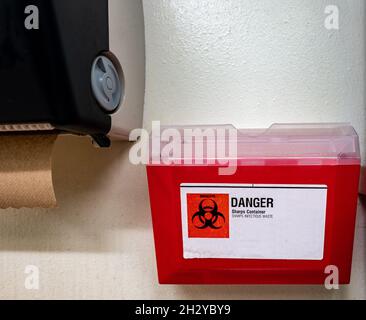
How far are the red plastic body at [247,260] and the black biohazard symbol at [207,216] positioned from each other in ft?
0.08

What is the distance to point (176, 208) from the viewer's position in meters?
0.48

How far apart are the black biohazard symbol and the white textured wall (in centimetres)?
12

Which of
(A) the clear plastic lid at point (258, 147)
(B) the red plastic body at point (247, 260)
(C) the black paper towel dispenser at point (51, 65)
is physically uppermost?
(C) the black paper towel dispenser at point (51, 65)

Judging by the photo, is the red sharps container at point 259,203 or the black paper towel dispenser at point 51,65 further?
the red sharps container at point 259,203

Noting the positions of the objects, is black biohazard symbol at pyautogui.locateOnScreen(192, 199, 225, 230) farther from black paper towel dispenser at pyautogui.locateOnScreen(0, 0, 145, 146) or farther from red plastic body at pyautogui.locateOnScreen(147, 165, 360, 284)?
black paper towel dispenser at pyautogui.locateOnScreen(0, 0, 145, 146)

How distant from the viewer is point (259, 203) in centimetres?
46

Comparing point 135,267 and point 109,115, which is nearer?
point 109,115

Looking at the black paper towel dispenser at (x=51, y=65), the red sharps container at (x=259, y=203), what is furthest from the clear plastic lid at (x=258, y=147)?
the black paper towel dispenser at (x=51, y=65)

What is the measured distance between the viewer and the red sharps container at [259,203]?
1.48ft

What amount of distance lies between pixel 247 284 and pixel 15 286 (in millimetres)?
373

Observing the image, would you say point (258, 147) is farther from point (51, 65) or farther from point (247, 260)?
point (51, 65)

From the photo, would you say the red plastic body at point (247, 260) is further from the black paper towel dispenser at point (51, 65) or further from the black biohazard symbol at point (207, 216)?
the black paper towel dispenser at point (51, 65)
